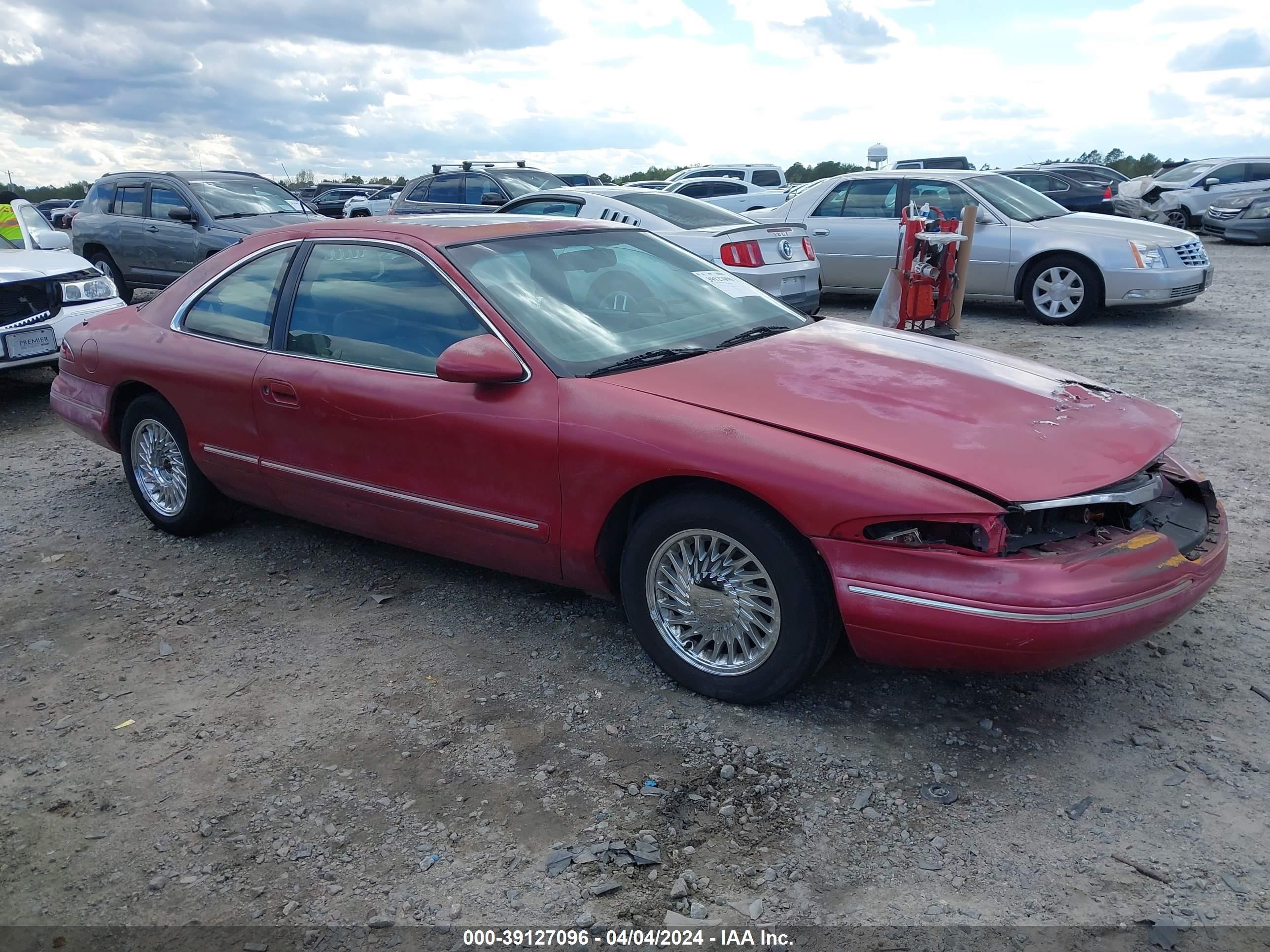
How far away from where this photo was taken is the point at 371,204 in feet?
77.1

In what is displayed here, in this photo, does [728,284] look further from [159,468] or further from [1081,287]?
[1081,287]

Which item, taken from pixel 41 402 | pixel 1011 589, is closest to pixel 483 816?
pixel 1011 589

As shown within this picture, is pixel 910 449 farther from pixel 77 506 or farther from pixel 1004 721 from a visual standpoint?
pixel 77 506

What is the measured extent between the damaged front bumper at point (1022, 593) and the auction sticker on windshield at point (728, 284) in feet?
5.69

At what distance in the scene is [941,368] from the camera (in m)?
3.56

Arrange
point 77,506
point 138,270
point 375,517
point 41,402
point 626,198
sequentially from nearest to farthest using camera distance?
point 375,517 → point 77,506 → point 41,402 → point 626,198 → point 138,270

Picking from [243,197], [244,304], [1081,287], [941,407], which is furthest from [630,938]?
[243,197]

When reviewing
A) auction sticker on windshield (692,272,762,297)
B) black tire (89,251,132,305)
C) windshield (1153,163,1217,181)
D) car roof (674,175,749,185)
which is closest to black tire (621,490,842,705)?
auction sticker on windshield (692,272,762,297)

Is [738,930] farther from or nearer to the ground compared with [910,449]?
nearer to the ground

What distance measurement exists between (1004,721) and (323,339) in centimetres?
292

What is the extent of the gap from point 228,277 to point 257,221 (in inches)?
305

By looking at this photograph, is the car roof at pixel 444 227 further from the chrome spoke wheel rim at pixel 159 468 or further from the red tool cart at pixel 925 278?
the red tool cart at pixel 925 278

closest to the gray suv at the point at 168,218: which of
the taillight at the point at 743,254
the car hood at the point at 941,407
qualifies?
the taillight at the point at 743,254

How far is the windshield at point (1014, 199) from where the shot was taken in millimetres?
10500
